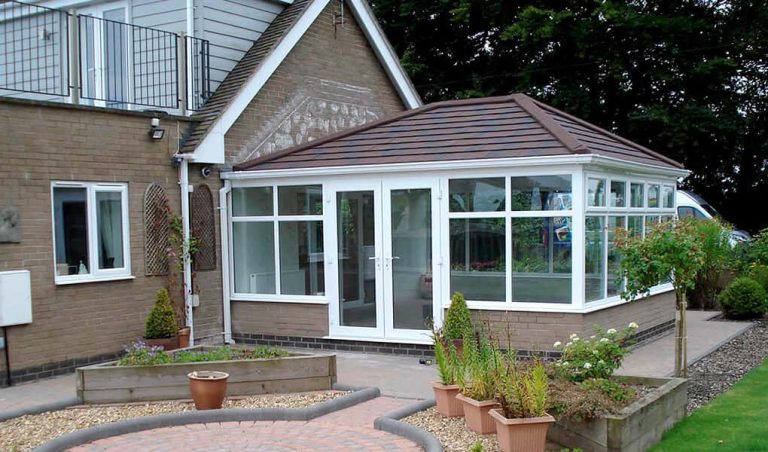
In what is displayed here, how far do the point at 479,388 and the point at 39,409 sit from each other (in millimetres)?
4686

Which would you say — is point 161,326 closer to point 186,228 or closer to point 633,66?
point 186,228

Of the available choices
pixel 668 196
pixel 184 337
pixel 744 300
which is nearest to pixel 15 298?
pixel 184 337

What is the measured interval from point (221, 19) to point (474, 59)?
16.7 m

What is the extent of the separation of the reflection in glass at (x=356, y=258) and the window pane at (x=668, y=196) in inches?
212

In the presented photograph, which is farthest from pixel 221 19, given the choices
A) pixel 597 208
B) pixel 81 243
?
pixel 597 208

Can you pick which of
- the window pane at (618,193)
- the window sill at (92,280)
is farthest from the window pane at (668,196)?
the window sill at (92,280)

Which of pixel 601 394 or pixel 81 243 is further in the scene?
pixel 81 243

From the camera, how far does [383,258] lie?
1139 cm

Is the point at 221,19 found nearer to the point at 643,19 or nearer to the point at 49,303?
the point at 49,303

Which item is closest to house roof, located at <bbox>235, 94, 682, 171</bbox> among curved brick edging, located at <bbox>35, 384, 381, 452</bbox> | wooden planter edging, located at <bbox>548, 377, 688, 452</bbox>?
wooden planter edging, located at <bbox>548, 377, 688, 452</bbox>

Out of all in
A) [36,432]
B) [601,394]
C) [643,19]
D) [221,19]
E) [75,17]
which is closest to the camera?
[601,394]

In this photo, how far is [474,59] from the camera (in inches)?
1137

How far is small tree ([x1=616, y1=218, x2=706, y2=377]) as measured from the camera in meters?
8.23

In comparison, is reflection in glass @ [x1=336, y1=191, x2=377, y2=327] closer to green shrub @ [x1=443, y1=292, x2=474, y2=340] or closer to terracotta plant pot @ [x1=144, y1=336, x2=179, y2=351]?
green shrub @ [x1=443, y1=292, x2=474, y2=340]
